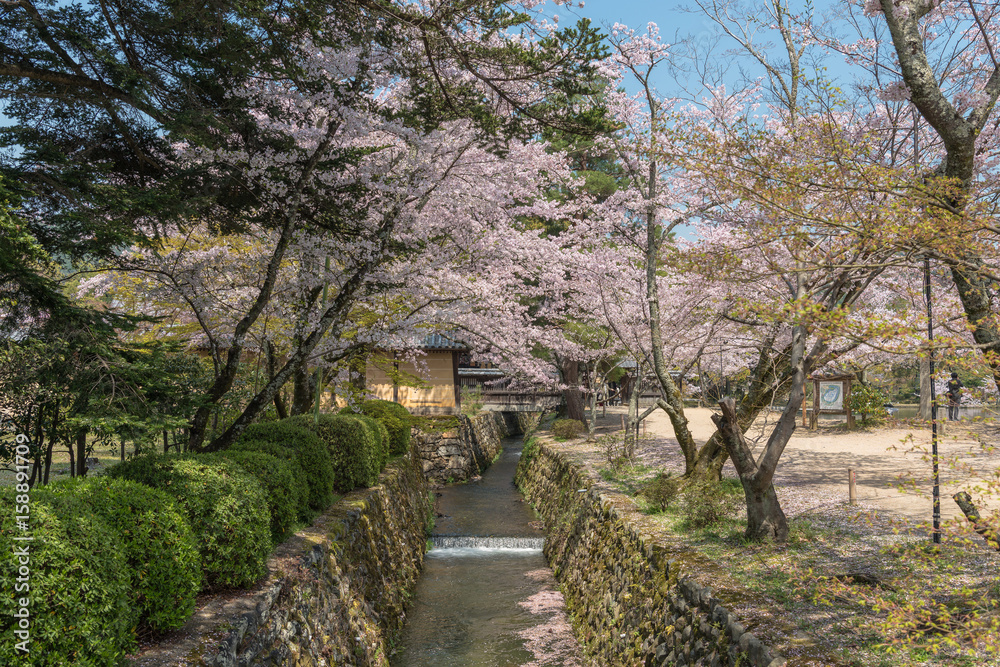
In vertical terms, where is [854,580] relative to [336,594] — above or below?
above

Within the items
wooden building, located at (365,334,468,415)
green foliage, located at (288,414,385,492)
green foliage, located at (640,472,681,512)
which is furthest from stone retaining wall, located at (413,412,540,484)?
green foliage, located at (640,472,681,512)

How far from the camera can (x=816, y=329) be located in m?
4.94

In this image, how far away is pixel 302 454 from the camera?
822cm

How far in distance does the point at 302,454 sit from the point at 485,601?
4.03 meters

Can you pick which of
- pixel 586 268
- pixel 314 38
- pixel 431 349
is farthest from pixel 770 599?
pixel 431 349

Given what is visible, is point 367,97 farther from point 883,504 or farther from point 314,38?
point 883,504

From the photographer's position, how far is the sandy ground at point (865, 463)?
9367 mm

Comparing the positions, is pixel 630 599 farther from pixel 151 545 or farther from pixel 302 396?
pixel 302 396

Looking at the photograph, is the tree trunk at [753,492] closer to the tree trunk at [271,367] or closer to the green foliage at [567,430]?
the tree trunk at [271,367]

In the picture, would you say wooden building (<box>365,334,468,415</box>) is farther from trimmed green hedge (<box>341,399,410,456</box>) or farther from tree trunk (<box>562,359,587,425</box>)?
trimmed green hedge (<box>341,399,410,456</box>)

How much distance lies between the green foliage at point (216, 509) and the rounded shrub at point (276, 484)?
28.3 inches

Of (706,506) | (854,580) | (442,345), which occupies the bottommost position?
(854,580)

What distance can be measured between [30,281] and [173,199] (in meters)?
1.84

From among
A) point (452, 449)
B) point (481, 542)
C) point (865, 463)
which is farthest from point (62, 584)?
point (452, 449)
